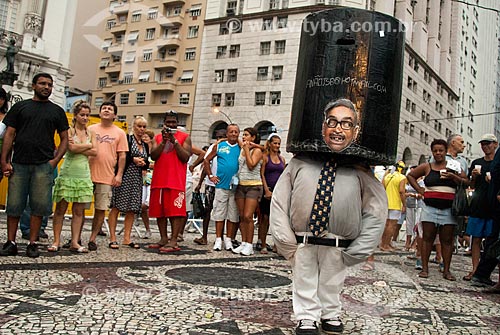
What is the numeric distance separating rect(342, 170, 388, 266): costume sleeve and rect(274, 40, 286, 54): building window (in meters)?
33.7

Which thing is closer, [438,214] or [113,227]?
[438,214]

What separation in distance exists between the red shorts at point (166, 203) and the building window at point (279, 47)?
30.7 m

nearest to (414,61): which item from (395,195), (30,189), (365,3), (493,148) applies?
(365,3)

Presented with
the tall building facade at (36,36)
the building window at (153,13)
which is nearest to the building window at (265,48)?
the building window at (153,13)

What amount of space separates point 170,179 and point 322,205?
3781mm

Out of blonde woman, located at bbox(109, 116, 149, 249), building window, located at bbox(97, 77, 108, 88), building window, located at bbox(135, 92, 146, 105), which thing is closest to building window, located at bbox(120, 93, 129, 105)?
building window, located at bbox(135, 92, 146, 105)

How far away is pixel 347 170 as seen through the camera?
114 inches

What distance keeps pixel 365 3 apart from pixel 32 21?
22.1 m

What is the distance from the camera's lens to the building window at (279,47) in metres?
35.4

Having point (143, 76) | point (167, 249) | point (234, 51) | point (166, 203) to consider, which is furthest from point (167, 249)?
point (143, 76)

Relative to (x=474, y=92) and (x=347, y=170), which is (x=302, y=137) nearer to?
(x=347, y=170)

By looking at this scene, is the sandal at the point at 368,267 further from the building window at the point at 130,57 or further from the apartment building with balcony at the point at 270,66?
the building window at the point at 130,57

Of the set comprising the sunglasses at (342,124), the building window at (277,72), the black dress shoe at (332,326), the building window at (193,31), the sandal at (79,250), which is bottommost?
the sandal at (79,250)

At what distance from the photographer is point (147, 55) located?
45.8m
